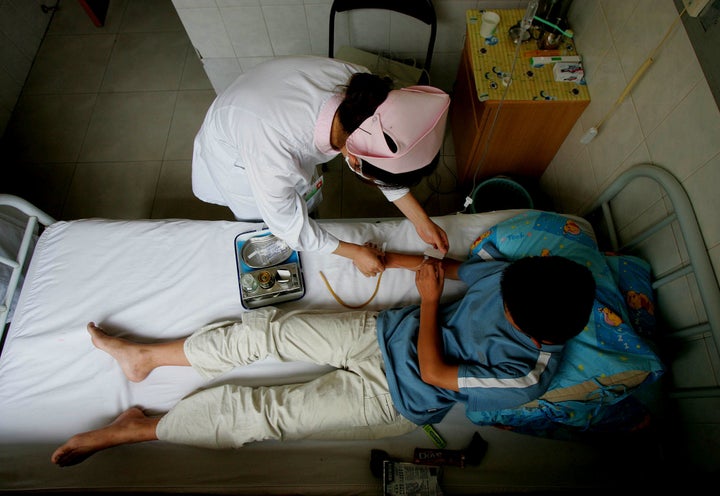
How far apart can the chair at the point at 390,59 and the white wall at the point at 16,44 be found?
2.47 meters

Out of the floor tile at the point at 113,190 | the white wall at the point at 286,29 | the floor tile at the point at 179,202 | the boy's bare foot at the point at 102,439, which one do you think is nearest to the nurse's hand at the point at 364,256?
the boy's bare foot at the point at 102,439

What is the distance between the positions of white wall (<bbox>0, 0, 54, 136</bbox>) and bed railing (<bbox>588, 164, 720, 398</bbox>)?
3853mm

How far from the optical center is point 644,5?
54.0 inches

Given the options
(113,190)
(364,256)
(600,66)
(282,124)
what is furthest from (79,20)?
(600,66)

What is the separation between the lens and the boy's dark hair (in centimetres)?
92

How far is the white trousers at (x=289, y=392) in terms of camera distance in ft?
4.27

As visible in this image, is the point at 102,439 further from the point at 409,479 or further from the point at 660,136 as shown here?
the point at 660,136

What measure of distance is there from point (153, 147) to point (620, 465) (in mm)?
3082

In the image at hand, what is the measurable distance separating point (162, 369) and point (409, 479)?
3.32 ft

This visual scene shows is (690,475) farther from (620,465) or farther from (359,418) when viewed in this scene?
(359,418)

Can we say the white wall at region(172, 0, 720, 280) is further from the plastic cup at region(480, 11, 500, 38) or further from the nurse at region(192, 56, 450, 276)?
the nurse at region(192, 56, 450, 276)

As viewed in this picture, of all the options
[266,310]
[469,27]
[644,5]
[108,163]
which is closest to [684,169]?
[644,5]

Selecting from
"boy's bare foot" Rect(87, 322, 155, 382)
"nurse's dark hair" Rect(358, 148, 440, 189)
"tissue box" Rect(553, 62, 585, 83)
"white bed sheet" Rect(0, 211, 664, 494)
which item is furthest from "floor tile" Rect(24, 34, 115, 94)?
"tissue box" Rect(553, 62, 585, 83)

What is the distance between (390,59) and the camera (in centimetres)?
224
